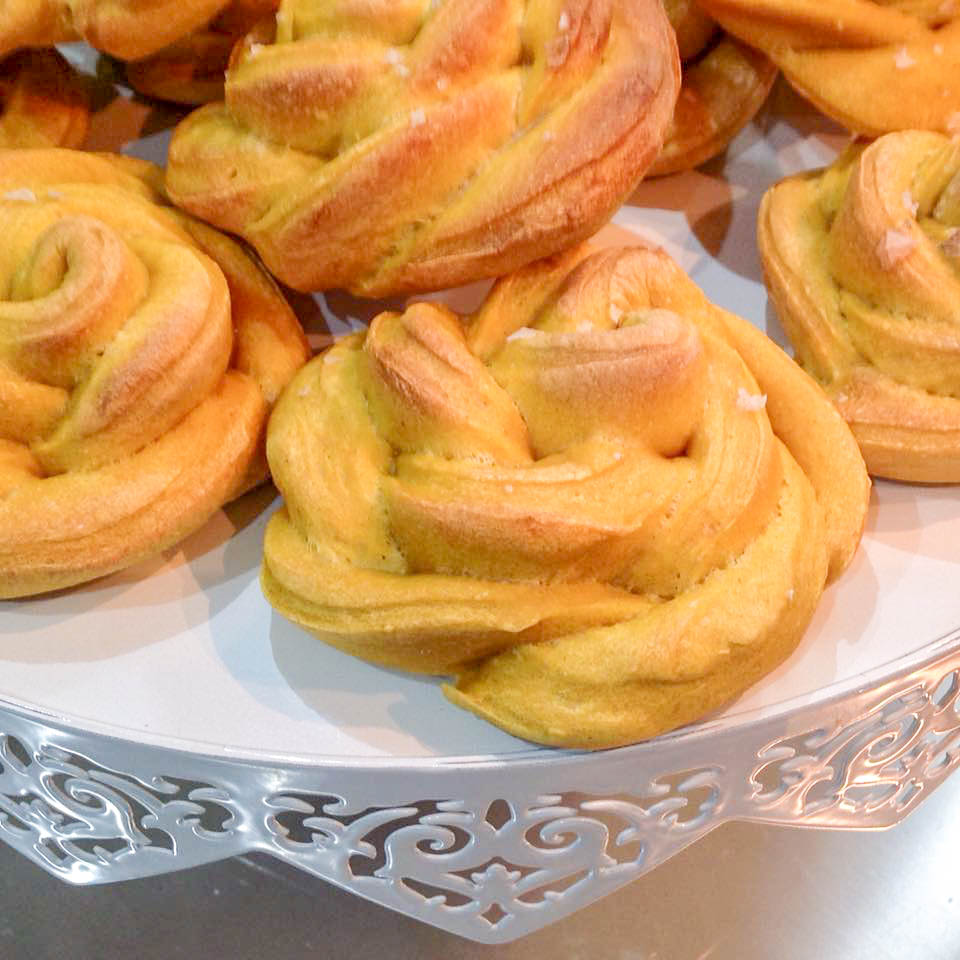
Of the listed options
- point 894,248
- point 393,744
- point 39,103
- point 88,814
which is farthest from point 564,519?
point 39,103

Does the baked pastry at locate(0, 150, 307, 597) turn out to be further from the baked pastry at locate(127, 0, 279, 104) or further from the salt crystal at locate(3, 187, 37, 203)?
the baked pastry at locate(127, 0, 279, 104)

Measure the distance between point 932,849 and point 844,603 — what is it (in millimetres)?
698

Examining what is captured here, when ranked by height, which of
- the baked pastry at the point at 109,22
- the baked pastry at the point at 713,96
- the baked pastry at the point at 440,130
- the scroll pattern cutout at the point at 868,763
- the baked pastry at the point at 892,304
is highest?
the baked pastry at the point at 109,22

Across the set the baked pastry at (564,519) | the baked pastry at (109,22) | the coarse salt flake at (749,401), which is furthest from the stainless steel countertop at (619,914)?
the baked pastry at (109,22)

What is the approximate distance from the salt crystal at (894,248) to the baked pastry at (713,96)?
0.38 meters

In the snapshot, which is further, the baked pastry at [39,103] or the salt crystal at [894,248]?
the baked pastry at [39,103]

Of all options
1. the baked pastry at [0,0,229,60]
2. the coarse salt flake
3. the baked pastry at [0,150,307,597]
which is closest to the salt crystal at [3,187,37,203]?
the baked pastry at [0,150,307,597]

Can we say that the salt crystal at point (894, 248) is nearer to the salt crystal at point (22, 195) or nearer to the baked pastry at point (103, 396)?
the baked pastry at point (103, 396)

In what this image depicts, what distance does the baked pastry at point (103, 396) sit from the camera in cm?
99

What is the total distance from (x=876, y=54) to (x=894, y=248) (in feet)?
0.99

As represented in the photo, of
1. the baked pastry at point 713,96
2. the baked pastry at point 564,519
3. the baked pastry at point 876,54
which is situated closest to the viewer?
the baked pastry at point 564,519

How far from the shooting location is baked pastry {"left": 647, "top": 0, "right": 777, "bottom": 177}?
4.58 ft

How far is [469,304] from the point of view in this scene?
1323 millimetres

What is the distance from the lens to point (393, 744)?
100cm
